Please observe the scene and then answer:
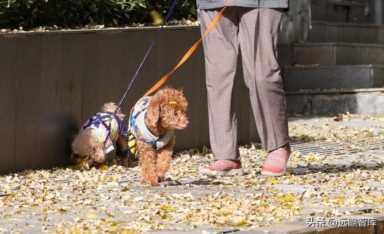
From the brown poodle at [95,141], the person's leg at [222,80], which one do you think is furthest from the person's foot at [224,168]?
the brown poodle at [95,141]

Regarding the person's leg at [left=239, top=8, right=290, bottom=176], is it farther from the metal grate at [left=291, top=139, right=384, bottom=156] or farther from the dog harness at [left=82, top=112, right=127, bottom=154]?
the metal grate at [left=291, top=139, right=384, bottom=156]

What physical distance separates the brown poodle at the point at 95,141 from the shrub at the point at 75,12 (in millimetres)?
1241

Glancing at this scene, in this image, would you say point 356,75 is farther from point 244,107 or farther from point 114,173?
point 114,173

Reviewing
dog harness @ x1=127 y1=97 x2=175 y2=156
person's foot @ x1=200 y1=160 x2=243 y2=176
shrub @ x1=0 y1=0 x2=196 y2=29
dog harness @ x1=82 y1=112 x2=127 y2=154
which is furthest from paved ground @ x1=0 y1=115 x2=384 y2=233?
shrub @ x1=0 y1=0 x2=196 y2=29

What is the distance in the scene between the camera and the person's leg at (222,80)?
869 centimetres

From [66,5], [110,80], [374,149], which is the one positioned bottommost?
[374,149]

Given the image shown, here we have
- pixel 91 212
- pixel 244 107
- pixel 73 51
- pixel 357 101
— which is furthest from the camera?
pixel 357 101

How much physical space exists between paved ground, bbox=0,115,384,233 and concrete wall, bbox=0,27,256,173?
27 cm

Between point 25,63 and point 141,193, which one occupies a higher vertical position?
point 25,63

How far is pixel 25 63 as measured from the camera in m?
9.20

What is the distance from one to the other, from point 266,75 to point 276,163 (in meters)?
0.68

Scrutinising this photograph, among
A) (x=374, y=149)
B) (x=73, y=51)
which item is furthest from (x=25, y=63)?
(x=374, y=149)

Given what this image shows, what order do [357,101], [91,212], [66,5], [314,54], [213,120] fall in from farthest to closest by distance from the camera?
[314,54] → [357,101] → [66,5] → [213,120] → [91,212]

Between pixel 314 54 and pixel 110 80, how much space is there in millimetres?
6119
